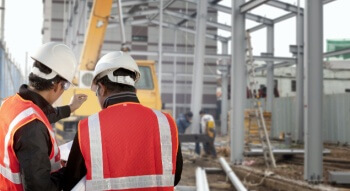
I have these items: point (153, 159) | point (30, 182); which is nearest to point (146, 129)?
point (153, 159)

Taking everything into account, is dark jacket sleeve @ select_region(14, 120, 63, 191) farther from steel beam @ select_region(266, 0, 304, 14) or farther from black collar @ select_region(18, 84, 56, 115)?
steel beam @ select_region(266, 0, 304, 14)

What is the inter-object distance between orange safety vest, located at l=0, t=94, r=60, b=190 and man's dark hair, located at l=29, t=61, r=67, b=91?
0.11 metres

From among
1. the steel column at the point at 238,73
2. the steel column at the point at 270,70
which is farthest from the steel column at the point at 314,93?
the steel column at the point at 270,70

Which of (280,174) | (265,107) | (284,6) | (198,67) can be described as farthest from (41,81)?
(265,107)

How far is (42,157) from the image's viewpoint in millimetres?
2141

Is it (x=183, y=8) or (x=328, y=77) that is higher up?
(x=183, y=8)

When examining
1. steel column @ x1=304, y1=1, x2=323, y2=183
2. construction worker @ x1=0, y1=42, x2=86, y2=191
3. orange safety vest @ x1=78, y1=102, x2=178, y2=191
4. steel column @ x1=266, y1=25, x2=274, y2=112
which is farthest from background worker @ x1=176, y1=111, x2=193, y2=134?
orange safety vest @ x1=78, y1=102, x2=178, y2=191

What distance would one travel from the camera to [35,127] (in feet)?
7.23

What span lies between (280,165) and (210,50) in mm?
19980

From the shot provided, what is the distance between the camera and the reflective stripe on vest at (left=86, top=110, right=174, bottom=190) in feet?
6.79

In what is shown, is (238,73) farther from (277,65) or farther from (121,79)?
(277,65)

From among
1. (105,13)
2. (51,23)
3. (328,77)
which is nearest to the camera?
(105,13)

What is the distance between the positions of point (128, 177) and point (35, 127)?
0.51 metres

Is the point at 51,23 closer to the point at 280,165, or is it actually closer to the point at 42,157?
the point at 280,165
